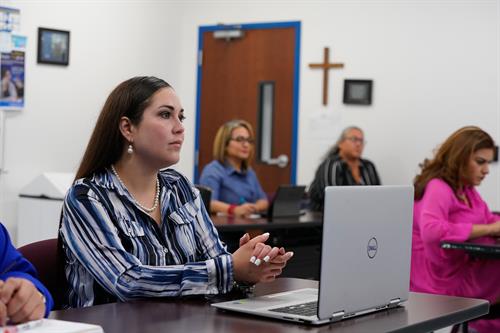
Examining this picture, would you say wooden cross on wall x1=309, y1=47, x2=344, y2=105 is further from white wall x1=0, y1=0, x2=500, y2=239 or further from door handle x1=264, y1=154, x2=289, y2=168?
door handle x1=264, y1=154, x2=289, y2=168

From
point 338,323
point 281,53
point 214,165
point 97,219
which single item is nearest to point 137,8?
point 281,53

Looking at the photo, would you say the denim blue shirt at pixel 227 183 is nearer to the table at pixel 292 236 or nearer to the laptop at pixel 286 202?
the laptop at pixel 286 202

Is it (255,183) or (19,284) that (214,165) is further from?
(19,284)

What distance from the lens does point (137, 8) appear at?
24.7ft

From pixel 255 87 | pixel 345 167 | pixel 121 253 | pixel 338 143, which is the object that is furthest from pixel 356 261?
pixel 255 87

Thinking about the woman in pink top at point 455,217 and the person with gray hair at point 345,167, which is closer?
the woman in pink top at point 455,217

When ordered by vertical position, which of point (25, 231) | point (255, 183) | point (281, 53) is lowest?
point (25, 231)

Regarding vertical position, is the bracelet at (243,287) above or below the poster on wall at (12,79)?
below

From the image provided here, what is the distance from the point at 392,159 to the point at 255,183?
4.98 feet

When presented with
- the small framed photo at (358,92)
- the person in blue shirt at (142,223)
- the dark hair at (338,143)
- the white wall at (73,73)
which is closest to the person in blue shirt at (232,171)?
the dark hair at (338,143)

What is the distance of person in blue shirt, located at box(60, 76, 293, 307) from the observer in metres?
2.26

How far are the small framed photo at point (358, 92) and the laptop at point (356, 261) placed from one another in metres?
4.82

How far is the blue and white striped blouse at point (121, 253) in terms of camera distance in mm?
2250

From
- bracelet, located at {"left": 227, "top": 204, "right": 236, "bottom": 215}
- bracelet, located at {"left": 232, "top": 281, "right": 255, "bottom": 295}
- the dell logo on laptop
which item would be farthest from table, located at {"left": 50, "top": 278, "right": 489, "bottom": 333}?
bracelet, located at {"left": 227, "top": 204, "right": 236, "bottom": 215}
